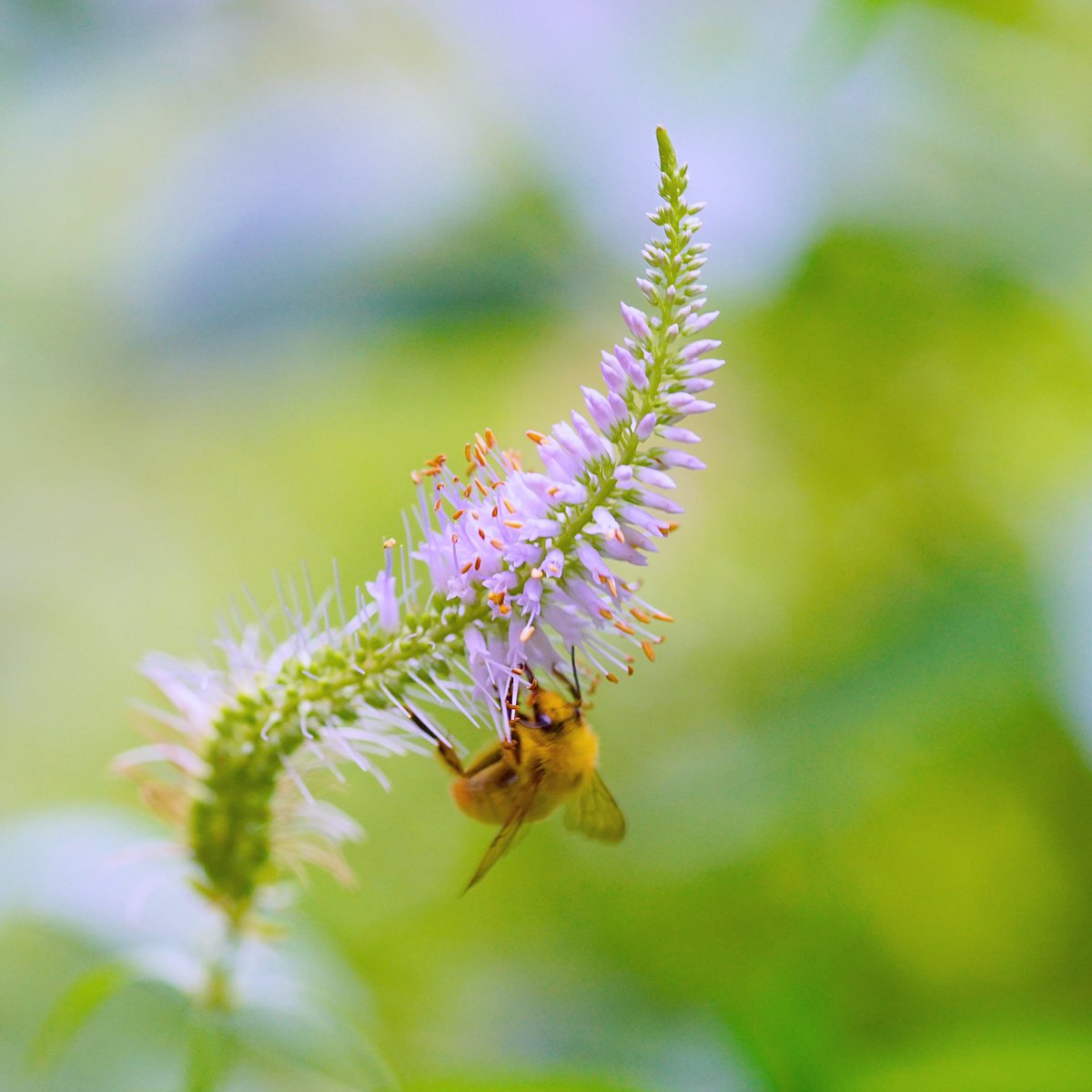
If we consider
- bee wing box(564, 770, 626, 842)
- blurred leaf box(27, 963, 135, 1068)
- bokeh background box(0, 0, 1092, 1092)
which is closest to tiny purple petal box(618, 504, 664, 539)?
bee wing box(564, 770, 626, 842)

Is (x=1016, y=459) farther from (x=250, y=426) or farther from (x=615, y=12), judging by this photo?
(x=250, y=426)

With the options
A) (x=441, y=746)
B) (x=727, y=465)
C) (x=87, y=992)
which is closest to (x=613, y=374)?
(x=441, y=746)

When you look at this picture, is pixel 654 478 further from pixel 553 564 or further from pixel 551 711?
pixel 551 711

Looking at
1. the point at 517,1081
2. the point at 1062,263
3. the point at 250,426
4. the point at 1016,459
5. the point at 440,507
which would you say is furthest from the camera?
the point at 250,426

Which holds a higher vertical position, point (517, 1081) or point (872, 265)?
point (872, 265)

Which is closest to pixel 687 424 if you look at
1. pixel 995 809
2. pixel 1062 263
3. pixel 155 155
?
pixel 1062 263

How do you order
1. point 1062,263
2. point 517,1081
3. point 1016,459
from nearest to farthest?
point 517,1081, point 1062,263, point 1016,459

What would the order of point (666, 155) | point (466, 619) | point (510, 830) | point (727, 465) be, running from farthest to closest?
point (727, 465)
point (510, 830)
point (466, 619)
point (666, 155)
